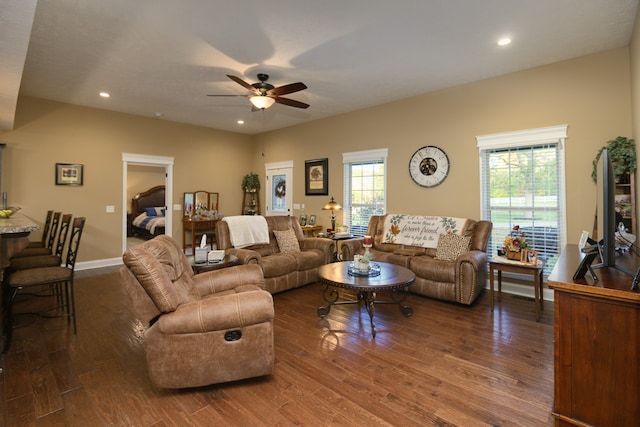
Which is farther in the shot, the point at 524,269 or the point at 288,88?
the point at 288,88

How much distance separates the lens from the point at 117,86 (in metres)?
4.61

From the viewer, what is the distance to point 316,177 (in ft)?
21.7

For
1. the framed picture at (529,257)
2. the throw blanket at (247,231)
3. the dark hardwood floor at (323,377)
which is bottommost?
the dark hardwood floor at (323,377)

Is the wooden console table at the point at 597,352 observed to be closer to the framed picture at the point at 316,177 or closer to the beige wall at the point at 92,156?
the framed picture at the point at 316,177

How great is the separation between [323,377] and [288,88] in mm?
3074

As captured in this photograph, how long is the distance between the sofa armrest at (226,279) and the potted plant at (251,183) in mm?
5031

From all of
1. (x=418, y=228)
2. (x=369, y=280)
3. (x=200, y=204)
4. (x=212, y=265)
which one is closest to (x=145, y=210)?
(x=200, y=204)

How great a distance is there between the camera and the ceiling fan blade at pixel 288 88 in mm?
3557

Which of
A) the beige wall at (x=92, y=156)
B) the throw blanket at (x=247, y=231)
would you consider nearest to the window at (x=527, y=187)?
the throw blanket at (x=247, y=231)

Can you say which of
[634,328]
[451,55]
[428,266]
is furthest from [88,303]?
[451,55]

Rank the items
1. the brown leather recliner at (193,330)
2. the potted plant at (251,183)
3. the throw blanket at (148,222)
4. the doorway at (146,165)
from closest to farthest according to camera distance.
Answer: the brown leather recliner at (193,330)
the doorway at (146,165)
the potted plant at (251,183)
the throw blanket at (148,222)

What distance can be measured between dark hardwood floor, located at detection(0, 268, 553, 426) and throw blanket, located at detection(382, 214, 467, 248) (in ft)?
4.18

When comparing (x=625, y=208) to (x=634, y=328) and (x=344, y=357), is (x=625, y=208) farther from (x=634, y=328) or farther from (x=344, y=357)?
(x=344, y=357)

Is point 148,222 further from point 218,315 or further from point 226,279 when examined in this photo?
point 218,315
